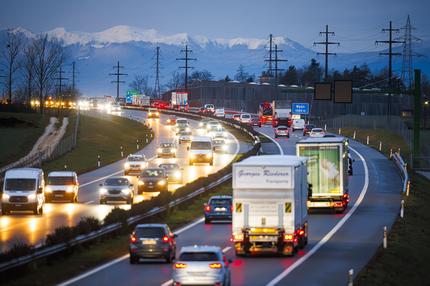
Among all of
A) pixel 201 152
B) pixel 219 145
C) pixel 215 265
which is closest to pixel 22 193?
pixel 215 265

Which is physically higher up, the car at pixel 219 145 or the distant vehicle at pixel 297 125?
the distant vehicle at pixel 297 125

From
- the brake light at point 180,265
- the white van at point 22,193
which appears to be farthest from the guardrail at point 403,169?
the brake light at point 180,265

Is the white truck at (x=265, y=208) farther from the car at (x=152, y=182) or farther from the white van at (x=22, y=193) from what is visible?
the car at (x=152, y=182)

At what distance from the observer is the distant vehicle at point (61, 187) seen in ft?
200

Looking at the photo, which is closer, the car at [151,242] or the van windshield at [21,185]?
the car at [151,242]

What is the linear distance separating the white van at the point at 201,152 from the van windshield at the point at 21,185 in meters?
38.7

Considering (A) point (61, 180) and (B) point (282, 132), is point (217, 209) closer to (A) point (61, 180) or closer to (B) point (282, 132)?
(A) point (61, 180)

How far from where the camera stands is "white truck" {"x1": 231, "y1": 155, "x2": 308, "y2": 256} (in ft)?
120

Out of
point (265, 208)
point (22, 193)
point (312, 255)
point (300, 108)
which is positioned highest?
point (300, 108)

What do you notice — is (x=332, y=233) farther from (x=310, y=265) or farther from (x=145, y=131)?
(x=145, y=131)

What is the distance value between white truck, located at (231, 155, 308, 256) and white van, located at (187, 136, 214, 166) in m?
55.0

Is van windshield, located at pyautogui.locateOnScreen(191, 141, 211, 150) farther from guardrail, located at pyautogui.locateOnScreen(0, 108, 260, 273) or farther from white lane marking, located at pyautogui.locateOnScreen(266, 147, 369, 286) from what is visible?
guardrail, located at pyautogui.locateOnScreen(0, 108, 260, 273)

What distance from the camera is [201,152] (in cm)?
9225

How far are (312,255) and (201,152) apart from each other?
178 ft
